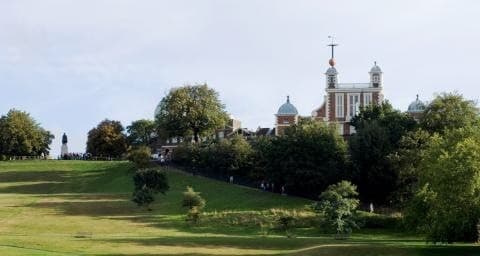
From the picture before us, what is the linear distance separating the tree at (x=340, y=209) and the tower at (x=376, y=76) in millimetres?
61664

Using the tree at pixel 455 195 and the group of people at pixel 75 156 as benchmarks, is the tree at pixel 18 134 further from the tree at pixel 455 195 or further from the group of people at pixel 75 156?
the tree at pixel 455 195

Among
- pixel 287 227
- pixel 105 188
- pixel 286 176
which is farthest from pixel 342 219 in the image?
pixel 105 188

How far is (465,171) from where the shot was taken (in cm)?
4869

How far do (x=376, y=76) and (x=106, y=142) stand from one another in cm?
5035

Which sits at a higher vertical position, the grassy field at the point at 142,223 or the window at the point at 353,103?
the window at the point at 353,103

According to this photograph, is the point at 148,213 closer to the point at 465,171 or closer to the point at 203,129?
the point at 465,171

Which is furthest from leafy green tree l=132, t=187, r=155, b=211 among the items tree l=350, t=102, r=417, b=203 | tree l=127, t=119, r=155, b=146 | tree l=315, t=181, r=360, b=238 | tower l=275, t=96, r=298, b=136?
tree l=127, t=119, r=155, b=146

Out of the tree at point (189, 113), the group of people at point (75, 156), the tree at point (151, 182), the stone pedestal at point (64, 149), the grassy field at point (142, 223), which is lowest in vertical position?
the grassy field at point (142, 223)

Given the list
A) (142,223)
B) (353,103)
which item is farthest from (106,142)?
(142,223)

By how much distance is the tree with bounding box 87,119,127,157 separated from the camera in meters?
145

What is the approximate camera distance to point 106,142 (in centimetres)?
14475

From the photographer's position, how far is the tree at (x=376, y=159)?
7769cm

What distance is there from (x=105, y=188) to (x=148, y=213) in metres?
22.2

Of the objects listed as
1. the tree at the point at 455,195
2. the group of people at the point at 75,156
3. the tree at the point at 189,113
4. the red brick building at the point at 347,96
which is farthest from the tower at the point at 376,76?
the tree at the point at 455,195
